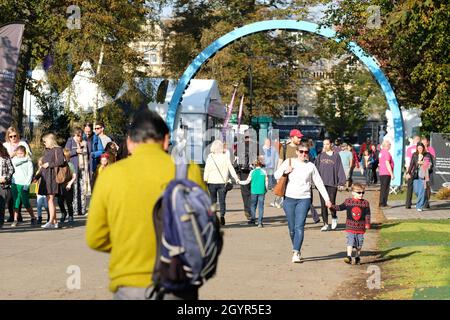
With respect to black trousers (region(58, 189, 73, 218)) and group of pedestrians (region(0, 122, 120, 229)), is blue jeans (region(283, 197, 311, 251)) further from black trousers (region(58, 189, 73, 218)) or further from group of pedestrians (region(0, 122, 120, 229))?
black trousers (region(58, 189, 73, 218))

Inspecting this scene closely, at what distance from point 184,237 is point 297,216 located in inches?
346

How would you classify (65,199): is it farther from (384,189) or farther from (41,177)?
(384,189)

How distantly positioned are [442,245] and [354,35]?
11.4m

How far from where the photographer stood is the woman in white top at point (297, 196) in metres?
14.0

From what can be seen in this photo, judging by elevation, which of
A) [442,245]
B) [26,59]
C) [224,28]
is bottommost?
[442,245]

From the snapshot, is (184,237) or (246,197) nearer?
(184,237)

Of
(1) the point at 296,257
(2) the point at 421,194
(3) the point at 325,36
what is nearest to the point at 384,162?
(2) the point at 421,194

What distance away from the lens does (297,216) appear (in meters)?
14.1

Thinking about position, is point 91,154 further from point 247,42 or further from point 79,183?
point 247,42

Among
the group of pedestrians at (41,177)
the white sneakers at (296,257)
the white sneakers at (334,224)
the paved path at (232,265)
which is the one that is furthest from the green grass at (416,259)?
the group of pedestrians at (41,177)

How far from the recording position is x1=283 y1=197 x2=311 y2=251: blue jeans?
45.8ft

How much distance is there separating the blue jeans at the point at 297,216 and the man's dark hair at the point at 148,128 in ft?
26.8
